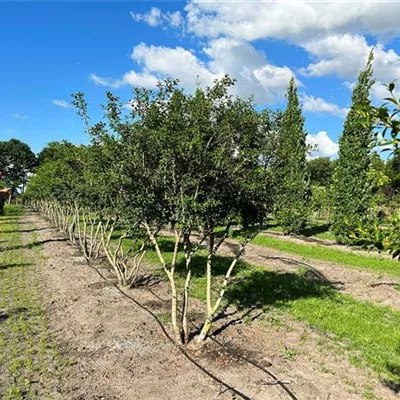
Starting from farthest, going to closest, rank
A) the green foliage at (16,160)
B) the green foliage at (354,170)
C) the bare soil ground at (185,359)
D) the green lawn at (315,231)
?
the green foliage at (16,160) < the green lawn at (315,231) < the green foliage at (354,170) < the bare soil ground at (185,359)

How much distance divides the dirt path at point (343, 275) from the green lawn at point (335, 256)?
3.07 ft

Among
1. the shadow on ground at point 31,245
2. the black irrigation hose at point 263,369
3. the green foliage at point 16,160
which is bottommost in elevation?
the black irrigation hose at point 263,369

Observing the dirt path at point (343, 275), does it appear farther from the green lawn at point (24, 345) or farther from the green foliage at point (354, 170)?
the green lawn at point (24, 345)

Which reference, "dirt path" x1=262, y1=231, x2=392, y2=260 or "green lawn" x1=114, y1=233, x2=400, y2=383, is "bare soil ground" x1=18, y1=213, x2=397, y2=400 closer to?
"green lawn" x1=114, y1=233, x2=400, y2=383

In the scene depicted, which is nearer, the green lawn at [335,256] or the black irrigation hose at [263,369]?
the black irrigation hose at [263,369]

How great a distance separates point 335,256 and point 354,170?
257 inches

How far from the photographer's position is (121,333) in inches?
313

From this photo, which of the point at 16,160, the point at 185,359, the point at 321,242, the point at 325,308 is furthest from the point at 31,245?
the point at 16,160

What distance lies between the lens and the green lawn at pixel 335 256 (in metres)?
16.4

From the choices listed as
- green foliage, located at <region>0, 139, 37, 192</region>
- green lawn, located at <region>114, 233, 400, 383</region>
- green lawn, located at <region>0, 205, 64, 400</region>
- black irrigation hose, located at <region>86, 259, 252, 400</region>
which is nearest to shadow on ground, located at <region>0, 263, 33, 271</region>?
green lawn, located at <region>0, 205, 64, 400</region>

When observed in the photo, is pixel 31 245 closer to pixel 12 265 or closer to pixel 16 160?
pixel 12 265

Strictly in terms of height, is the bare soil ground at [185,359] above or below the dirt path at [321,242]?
below

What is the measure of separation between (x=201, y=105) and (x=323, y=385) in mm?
4842

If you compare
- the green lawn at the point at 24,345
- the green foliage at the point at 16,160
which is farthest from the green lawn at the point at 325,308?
the green foliage at the point at 16,160
